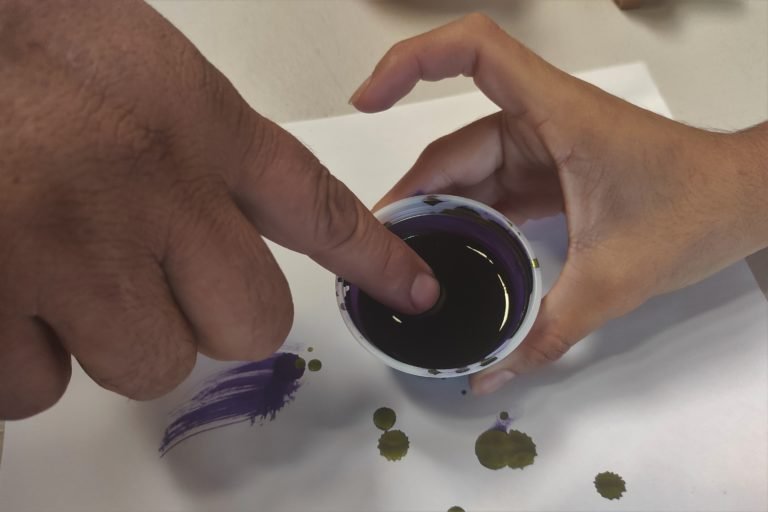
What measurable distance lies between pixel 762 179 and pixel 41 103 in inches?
25.8

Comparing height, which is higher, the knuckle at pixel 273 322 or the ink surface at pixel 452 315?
the ink surface at pixel 452 315

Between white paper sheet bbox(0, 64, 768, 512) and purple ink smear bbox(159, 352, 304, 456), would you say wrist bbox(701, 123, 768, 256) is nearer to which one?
white paper sheet bbox(0, 64, 768, 512)

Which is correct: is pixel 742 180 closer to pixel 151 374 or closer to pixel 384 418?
pixel 384 418

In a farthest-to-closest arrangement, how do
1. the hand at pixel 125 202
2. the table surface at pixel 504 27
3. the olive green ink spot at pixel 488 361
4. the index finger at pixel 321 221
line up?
1. the table surface at pixel 504 27
2. the olive green ink spot at pixel 488 361
3. the index finger at pixel 321 221
4. the hand at pixel 125 202

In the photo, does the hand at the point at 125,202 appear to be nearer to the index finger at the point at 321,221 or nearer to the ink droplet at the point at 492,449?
the index finger at the point at 321,221

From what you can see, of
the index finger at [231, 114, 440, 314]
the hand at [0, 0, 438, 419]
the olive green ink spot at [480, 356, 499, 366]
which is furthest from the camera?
the olive green ink spot at [480, 356, 499, 366]

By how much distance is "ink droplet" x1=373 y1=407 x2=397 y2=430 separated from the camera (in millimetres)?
655

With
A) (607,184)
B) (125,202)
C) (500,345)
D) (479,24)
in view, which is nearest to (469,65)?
(479,24)

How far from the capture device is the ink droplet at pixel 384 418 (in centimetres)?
66

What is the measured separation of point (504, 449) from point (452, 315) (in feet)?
0.47

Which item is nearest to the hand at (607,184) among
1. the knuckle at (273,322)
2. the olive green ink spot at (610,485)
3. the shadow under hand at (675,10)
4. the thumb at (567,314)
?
the thumb at (567,314)

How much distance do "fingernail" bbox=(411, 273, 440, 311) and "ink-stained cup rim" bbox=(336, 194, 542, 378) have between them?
60 mm

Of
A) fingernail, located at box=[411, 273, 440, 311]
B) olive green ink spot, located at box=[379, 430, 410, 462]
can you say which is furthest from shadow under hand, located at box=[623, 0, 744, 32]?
olive green ink spot, located at box=[379, 430, 410, 462]

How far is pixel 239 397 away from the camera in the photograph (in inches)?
26.2
